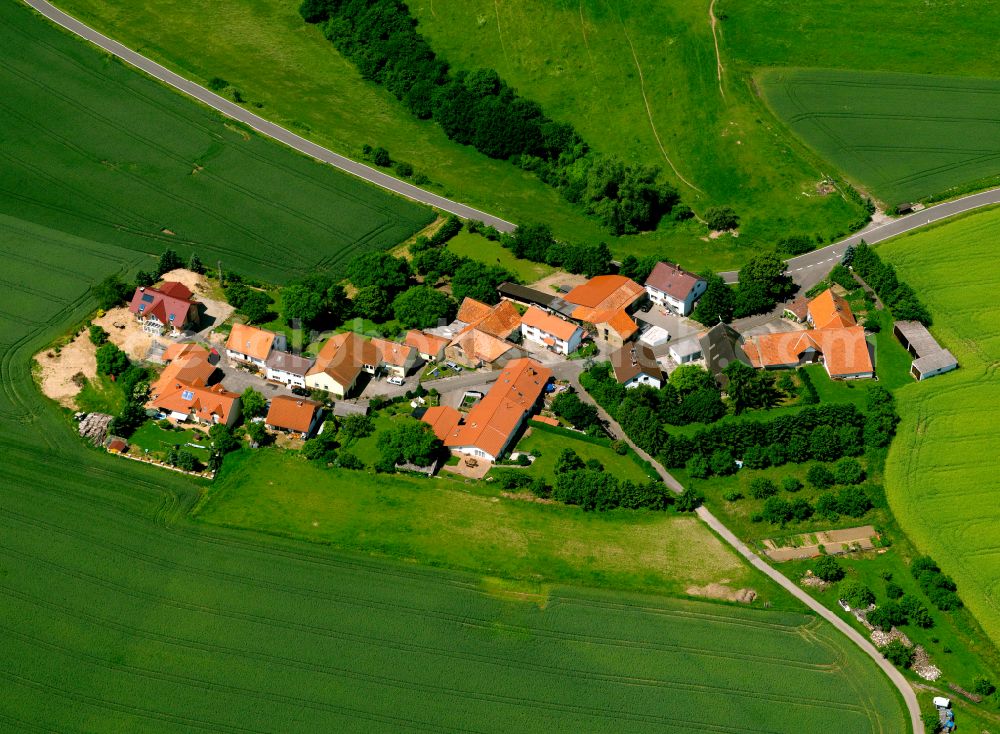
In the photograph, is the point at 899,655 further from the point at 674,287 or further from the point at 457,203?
the point at 457,203

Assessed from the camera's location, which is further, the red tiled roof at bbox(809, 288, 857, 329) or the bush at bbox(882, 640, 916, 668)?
the red tiled roof at bbox(809, 288, 857, 329)

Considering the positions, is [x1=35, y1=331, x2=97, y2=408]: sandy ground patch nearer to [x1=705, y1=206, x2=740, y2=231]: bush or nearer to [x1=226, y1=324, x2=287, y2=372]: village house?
[x1=226, y1=324, x2=287, y2=372]: village house

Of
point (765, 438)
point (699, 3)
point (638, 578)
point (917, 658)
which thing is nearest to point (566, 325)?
point (765, 438)

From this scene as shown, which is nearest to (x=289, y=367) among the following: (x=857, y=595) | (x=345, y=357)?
(x=345, y=357)

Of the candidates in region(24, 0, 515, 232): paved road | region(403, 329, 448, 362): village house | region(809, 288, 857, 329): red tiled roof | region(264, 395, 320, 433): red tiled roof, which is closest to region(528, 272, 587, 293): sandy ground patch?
region(24, 0, 515, 232): paved road

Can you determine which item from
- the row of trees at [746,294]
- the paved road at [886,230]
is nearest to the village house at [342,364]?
the row of trees at [746,294]

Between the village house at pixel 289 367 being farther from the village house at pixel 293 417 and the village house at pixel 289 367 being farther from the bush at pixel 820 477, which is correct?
the bush at pixel 820 477

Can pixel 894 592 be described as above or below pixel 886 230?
below
